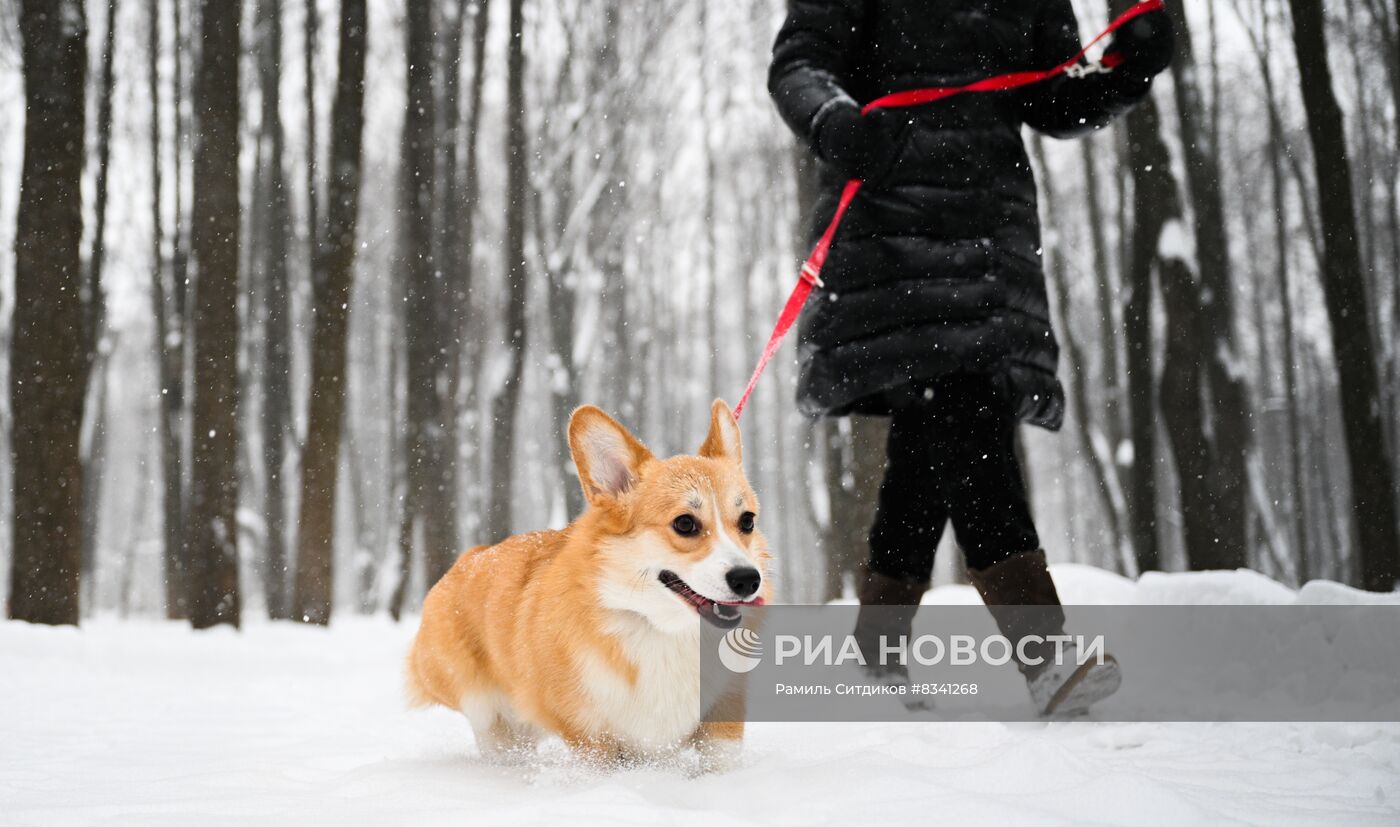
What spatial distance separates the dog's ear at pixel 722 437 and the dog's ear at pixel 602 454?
0.96 ft

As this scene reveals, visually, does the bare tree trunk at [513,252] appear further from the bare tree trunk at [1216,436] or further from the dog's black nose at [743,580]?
the dog's black nose at [743,580]

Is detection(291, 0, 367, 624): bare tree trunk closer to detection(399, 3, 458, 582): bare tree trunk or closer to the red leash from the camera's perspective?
detection(399, 3, 458, 582): bare tree trunk

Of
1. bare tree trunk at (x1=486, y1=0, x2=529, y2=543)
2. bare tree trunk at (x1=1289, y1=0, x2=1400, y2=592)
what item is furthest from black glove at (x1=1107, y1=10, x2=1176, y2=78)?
bare tree trunk at (x1=486, y1=0, x2=529, y2=543)

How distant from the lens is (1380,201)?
20219 millimetres

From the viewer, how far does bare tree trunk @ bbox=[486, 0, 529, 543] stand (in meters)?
12.7

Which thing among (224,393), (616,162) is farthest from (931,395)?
(616,162)

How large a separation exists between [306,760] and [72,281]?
17.8 ft

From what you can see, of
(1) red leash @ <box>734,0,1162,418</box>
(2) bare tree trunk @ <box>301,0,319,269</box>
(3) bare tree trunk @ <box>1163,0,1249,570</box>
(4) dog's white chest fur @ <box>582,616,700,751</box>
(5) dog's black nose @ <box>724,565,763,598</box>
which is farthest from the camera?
(2) bare tree trunk @ <box>301,0,319,269</box>

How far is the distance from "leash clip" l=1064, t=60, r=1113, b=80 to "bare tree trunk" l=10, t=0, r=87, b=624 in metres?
6.66

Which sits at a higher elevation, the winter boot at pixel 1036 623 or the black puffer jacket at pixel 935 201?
the black puffer jacket at pixel 935 201

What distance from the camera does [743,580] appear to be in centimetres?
251

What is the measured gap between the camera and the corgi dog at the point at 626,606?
2.65 meters

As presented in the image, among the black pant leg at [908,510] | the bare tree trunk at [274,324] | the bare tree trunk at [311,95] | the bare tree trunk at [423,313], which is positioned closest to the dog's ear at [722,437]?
the black pant leg at [908,510]

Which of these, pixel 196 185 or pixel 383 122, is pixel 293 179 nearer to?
pixel 383 122
